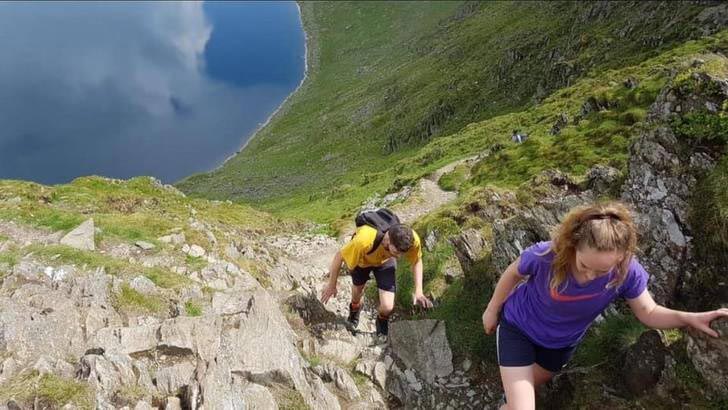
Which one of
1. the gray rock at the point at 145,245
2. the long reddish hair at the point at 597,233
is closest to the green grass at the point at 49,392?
the long reddish hair at the point at 597,233

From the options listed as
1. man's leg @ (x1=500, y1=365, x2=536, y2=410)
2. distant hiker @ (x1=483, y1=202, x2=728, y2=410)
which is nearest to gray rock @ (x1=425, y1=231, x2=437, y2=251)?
distant hiker @ (x1=483, y1=202, x2=728, y2=410)

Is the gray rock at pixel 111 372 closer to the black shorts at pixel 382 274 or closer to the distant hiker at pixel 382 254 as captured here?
the distant hiker at pixel 382 254

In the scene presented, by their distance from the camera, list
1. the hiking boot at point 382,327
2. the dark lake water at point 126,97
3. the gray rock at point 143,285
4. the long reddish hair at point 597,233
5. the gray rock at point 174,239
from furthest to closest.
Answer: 1. the dark lake water at point 126,97
2. the gray rock at point 174,239
3. the gray rock at point 143,285
4. the hiking boot at point 382,327
5. the long reddish hair at point 597,233

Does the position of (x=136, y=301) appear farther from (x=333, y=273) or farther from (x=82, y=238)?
(x=82, y=238)

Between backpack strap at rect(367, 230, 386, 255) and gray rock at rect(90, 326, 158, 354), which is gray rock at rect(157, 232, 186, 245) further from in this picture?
backpack strap at rect(367, 230, 386, 255)

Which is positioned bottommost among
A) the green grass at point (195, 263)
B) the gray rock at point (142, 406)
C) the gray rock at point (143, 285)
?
the gray rock at point (142, 406)

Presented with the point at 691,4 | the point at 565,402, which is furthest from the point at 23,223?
the point at 691,4

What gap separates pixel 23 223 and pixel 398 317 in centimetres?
1490

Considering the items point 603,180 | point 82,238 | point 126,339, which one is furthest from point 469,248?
point 82,238

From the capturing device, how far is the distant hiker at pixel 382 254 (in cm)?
1068

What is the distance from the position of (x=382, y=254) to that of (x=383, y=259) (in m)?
0.22

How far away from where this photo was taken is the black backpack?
1120 centimetres

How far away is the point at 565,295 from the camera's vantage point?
711cm

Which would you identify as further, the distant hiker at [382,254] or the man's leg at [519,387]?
the distant hiker at [382,254]
